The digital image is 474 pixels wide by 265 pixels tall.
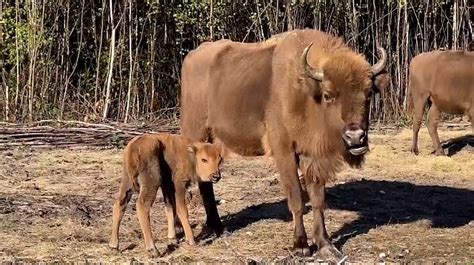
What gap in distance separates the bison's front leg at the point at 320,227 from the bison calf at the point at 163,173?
3.13 ft

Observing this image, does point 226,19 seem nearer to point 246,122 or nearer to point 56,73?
point 56,73

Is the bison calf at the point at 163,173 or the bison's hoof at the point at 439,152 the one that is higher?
the bison calf at the point at 163,173

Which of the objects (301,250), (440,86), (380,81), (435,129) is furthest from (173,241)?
(440,86)

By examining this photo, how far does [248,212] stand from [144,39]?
10.0m

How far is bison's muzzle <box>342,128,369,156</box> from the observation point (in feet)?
24.0

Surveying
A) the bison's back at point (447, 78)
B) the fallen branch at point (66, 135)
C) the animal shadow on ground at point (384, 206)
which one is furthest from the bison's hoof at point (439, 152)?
the fallen branch at point (66, 135)

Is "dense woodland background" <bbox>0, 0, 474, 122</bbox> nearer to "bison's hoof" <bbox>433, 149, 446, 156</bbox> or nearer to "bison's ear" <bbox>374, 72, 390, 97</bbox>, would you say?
"bison's hoof" <bbox>433, 149, 446, 156</bbox>

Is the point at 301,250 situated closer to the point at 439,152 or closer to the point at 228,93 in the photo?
the point at 228,93

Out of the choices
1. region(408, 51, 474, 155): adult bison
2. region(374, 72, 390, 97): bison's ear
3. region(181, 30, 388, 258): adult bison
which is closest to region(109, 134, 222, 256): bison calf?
region(181, 30, 388, 258): adult bison

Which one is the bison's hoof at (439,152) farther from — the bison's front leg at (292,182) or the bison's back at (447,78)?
the bison's front leg at (292,182)

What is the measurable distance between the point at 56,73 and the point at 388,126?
23.1 ft

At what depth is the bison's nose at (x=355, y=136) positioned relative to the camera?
24.0 ft

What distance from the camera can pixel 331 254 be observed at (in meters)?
7.91

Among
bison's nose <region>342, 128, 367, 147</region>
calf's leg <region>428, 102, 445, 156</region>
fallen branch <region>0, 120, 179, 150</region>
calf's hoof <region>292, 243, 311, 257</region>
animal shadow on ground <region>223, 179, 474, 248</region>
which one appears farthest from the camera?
calf's leg <region>428, 102, 445, 156</region>
